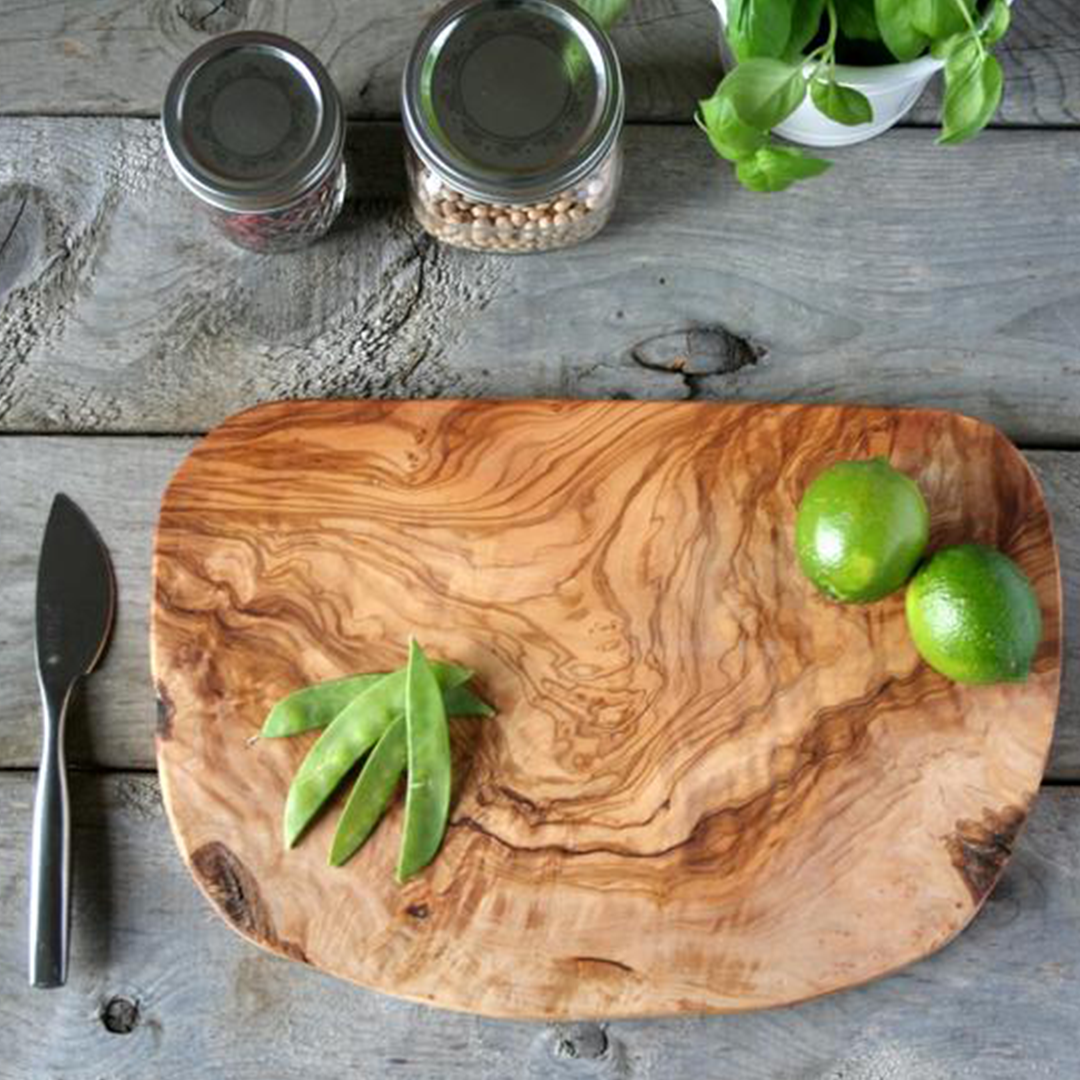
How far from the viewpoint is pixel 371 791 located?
1.08 metres

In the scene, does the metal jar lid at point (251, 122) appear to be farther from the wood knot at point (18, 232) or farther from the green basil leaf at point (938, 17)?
the green basil leaf at point (938, 17)

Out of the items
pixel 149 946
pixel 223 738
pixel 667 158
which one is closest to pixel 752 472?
pixel 667 158

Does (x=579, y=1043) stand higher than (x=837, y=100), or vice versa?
(x=837, y=100)

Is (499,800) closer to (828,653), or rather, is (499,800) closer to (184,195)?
(828,653)

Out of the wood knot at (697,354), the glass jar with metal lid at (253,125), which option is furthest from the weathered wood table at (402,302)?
the glass jar with metal lid at (253,125)

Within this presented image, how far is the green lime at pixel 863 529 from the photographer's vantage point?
3.34 ft

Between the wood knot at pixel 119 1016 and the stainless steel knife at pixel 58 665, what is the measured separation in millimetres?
52

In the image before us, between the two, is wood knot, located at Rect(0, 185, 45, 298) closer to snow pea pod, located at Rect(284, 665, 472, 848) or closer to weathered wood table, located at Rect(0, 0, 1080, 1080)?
weathered wood table, located at Rect(0, 0, 1080, 1080)

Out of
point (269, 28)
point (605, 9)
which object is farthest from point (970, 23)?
point (269, 28)

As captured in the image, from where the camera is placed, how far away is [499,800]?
110 cm

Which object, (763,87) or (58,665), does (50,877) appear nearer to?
(58,665)

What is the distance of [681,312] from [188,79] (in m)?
0.46

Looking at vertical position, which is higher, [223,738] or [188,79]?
[188,79]

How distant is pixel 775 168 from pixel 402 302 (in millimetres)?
361
